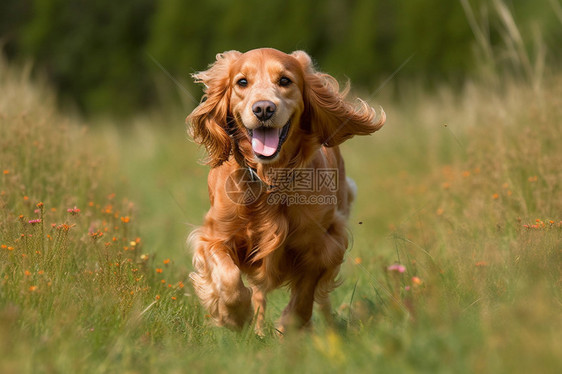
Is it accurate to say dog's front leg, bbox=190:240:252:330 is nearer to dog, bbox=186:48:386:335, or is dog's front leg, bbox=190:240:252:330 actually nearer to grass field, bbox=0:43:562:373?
dog, bbox=186:48:386:335

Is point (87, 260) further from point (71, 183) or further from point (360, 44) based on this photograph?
point (360, 44)

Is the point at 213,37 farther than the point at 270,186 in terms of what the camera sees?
Yes

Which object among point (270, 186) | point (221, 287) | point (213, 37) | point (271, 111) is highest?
point (213, 37)

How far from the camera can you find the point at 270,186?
331cm

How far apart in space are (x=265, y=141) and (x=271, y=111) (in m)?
0.15

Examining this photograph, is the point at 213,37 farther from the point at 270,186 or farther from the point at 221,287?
the point at 221,287

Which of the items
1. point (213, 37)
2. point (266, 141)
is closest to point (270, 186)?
point (266, 141)

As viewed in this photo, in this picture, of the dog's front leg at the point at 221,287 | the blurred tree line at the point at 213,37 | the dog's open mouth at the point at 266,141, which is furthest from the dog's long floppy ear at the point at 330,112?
the blurred tree line at the point at 213,37

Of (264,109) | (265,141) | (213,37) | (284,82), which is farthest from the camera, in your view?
(213,37)

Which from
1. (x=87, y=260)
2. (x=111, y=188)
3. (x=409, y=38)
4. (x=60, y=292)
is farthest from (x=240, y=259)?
(x=409, y=38)

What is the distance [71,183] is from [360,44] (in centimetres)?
921

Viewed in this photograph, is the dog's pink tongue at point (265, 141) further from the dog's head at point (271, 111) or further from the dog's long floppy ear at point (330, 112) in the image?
the dog's long floppy ear at point (330, 112)

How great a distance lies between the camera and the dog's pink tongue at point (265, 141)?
123 inches

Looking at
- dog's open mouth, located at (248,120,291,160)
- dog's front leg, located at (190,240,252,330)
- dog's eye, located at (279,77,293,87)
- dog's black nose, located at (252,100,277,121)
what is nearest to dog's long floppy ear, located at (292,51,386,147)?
dog's eye, located at (279,77,293,87)
